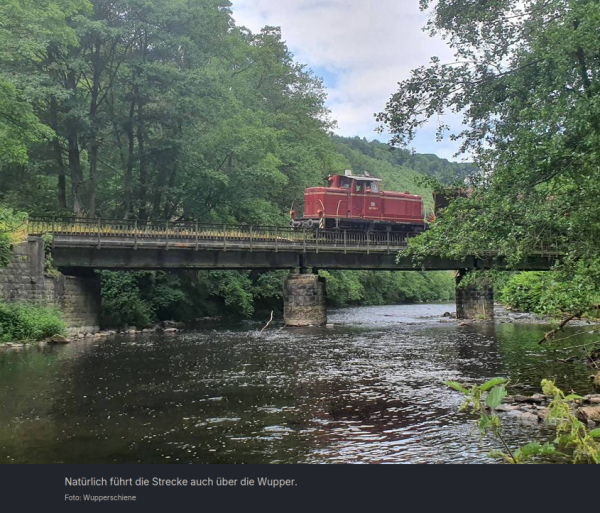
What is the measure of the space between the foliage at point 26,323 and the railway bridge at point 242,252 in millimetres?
2841

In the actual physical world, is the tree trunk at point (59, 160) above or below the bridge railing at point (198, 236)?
above

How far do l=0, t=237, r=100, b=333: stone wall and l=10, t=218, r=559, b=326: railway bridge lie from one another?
0.36 m

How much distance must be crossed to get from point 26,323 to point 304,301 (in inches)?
623

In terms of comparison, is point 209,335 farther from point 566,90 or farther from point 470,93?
point 566,90

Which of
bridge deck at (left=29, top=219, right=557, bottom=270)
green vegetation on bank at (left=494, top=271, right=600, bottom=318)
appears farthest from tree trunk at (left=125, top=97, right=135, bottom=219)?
green vegetation on bank at (left=494, top=271, right=600, bottom=318)

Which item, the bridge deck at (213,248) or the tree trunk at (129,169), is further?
the tree trunk at (129,169)

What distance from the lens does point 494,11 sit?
16.1 meters

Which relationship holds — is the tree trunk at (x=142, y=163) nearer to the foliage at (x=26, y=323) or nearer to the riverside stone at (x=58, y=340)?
the foliage at (x=26, y=323)

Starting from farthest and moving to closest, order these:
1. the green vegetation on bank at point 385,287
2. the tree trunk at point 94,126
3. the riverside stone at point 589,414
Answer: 1. the green vegetation on bank at point 385,287
2. the tree trunk at point 94,126
3. the riverside stone at point 589,414

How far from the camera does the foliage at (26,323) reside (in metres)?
23.1

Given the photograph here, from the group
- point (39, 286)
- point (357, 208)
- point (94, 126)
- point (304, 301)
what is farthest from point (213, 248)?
point (94, 126)

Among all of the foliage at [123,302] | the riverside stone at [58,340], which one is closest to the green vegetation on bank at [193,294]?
the foliage at [123,302]

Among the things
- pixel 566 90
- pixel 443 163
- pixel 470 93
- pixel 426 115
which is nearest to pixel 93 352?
pixel 426 115

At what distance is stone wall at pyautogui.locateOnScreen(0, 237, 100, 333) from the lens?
25016 mm
